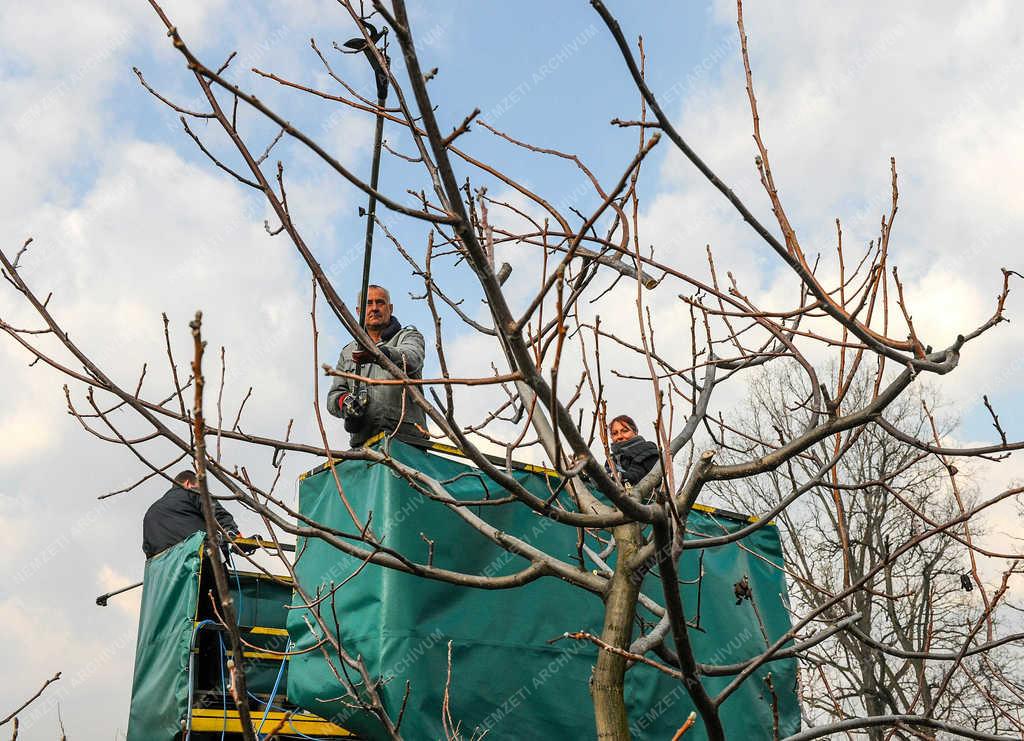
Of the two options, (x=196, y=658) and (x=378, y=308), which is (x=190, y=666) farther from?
(x=378, y=308)

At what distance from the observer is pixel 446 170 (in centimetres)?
143

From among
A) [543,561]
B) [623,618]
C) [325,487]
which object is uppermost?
[325,487]

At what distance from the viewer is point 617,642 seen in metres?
2.67

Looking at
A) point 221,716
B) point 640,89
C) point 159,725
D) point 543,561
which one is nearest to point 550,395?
point 640,89

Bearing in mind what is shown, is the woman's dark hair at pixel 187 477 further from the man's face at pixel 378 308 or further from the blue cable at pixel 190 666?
the man's face at pixel 378 308

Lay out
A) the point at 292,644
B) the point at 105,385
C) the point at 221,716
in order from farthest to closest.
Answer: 1. the point at 221,716
2. the point at 292,644
3. the point at 105,385

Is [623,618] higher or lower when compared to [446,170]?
lower

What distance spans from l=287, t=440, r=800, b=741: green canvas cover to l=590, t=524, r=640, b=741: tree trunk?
0.67 m

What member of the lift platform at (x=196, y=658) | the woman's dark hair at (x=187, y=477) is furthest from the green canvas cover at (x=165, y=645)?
the woman's dark hair at (x=187, y=477)

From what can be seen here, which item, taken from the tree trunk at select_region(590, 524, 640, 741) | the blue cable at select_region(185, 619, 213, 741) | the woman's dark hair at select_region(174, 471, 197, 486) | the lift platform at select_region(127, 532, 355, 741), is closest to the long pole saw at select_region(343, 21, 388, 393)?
the tree trunk at select_region(590, 524, 640, 741)

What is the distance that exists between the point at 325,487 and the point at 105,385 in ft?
6.02

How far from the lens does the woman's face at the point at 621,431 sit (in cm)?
593

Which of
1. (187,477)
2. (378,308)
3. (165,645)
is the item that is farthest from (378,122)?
(187,477)

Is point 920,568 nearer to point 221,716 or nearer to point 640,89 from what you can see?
point 221,716
